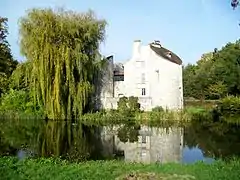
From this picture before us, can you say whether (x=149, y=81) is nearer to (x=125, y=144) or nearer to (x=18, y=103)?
(x=18, y=103)

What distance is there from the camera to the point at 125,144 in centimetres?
2205

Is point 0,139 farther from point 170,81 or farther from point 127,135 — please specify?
point 170,81

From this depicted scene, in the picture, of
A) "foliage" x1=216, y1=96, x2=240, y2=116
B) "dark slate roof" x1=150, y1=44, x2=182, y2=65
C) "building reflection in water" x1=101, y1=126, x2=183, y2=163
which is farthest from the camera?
"foliage" x1=216, y1=96, x2=240, y2=116

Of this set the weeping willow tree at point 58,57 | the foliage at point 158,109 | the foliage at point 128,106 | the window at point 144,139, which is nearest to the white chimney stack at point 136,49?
the foliage at point 128,106

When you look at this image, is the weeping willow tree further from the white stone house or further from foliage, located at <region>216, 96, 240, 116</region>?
foliage, located at <region>216, 96, 240, 116</region>

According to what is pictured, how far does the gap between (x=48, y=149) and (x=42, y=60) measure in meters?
15.6

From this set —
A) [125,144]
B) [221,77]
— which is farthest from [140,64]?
[125,144]

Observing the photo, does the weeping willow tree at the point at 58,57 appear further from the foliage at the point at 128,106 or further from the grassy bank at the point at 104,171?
the grassy bank at the point at 104,171

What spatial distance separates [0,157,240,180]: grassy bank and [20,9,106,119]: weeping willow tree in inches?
880

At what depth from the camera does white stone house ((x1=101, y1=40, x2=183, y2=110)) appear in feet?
137

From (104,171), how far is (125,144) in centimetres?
1175

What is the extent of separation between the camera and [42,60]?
3312cm

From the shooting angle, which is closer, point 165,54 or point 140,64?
point 140,64

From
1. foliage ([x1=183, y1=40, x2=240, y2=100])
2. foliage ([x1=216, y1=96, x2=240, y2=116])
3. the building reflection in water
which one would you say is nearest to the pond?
the building reflection in water
